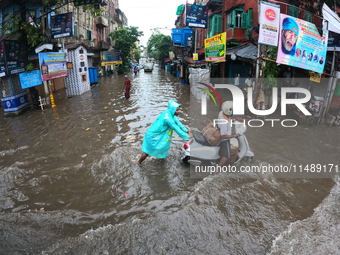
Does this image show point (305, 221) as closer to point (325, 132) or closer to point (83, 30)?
point (325, 132)

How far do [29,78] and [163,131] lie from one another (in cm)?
859

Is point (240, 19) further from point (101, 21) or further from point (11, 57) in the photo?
point (101, 21)

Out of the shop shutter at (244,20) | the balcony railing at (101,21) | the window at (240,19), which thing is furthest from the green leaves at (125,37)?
the shop shutter at (244,20)

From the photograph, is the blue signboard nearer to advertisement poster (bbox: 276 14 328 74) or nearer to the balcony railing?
advertisement poster (bbox: 276 14 328 74)

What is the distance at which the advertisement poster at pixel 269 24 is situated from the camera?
6950 mm

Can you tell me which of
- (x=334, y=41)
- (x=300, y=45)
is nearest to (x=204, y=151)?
(x=300, y=45)

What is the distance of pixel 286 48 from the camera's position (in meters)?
7.12

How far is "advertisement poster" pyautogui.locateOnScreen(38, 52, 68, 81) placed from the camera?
11.0 meters

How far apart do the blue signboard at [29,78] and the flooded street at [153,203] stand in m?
4.47

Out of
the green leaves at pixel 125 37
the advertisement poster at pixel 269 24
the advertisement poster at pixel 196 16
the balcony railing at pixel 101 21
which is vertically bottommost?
the advertisement poster at pixel 269 24

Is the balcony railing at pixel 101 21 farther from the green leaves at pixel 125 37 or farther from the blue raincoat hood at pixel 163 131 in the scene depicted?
Answer: the blue raincoat hood at pixel 163 131

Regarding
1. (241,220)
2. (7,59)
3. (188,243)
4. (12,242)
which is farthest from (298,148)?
(7,59)

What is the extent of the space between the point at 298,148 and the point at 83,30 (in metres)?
26.4

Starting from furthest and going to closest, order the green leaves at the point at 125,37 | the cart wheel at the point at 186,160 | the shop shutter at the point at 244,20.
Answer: the green leaves at the point at 125,37
the shop shutter at the point at 244,20
the cart wheel at the point at 186,160
